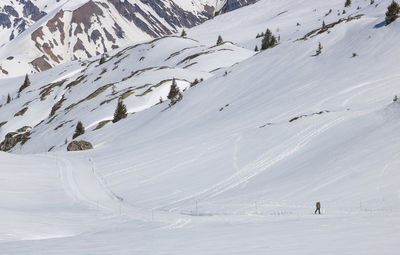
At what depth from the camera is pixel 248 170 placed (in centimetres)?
3073

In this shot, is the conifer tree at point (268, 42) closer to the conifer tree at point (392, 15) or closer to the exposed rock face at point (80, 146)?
the conifer tree at point (392, 15)

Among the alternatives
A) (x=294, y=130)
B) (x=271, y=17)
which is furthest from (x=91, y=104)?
(x=271, y=17)

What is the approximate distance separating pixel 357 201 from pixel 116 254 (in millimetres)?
13599

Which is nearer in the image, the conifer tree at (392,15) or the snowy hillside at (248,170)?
the snowy hillside at (248,170)

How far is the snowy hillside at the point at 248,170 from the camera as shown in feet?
54.0

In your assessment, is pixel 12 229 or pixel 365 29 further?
pixel 365 29

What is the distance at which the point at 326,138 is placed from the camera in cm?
3133

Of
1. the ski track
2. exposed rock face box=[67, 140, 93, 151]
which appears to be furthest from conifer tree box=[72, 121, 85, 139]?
the ski track

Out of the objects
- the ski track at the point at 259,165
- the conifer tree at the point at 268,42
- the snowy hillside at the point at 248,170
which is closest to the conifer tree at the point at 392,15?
the snowy hillside at the point at 248,170

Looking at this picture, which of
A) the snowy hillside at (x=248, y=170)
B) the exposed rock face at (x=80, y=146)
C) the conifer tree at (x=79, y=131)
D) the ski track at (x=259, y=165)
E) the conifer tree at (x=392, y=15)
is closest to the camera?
the snowy hillside at (x=248, y=170)

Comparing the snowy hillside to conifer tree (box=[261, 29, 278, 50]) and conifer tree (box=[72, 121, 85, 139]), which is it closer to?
conifer tree (box=[72, 121, 85, 139])

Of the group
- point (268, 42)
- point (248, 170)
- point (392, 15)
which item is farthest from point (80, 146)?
point (268, 42)

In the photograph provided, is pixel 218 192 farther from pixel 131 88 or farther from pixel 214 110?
pixel 131 88

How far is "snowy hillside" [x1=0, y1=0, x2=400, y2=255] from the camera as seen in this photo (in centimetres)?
1647
